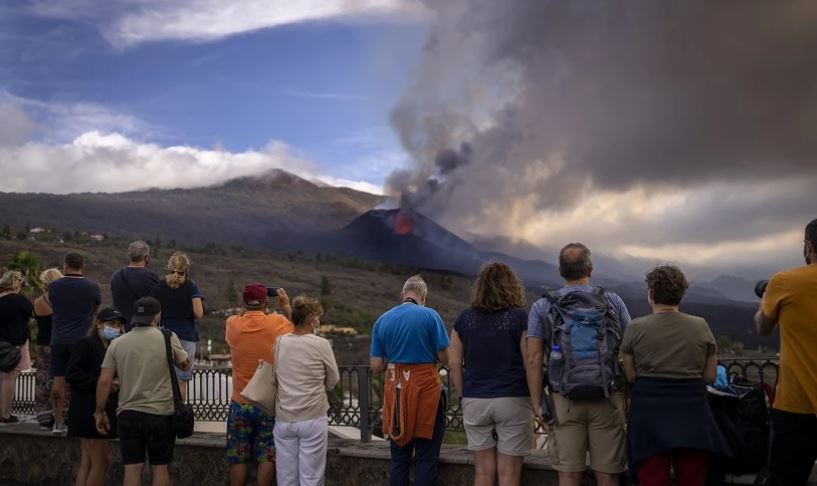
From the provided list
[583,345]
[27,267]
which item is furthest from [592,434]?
[27,267]

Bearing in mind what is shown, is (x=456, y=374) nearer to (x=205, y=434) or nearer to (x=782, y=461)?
(x=782, y=461)

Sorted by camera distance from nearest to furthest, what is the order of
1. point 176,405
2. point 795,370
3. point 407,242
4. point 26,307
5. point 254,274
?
point 795,370
point 176,405
point 26,307
point 254,274
point 407,242

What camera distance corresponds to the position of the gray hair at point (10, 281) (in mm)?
9070

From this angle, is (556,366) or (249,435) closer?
(556,366)

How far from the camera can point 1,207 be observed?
121 meters

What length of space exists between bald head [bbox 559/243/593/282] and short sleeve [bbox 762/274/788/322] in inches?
43.1

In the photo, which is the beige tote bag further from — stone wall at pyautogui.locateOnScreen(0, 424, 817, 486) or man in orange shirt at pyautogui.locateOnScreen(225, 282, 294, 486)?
stone wall at pyautogui.locateOnScreen(0, 424, 817, 486)

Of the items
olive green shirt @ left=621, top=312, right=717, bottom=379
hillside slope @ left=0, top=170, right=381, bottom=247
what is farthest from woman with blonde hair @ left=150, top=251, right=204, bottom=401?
hillside slope @ left=0, top=170, right=381, bottom=247

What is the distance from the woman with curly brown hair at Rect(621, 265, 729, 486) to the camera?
15.6 ft

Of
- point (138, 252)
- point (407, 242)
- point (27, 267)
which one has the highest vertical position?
point (407, 242)

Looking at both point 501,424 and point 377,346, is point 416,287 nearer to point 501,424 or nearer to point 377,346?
point 377,346

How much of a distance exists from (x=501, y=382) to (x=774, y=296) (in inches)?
70.5

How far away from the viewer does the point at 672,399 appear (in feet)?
15.8

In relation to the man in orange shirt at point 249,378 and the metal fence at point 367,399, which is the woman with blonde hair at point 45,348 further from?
the man in orange shirt at point 249,378
